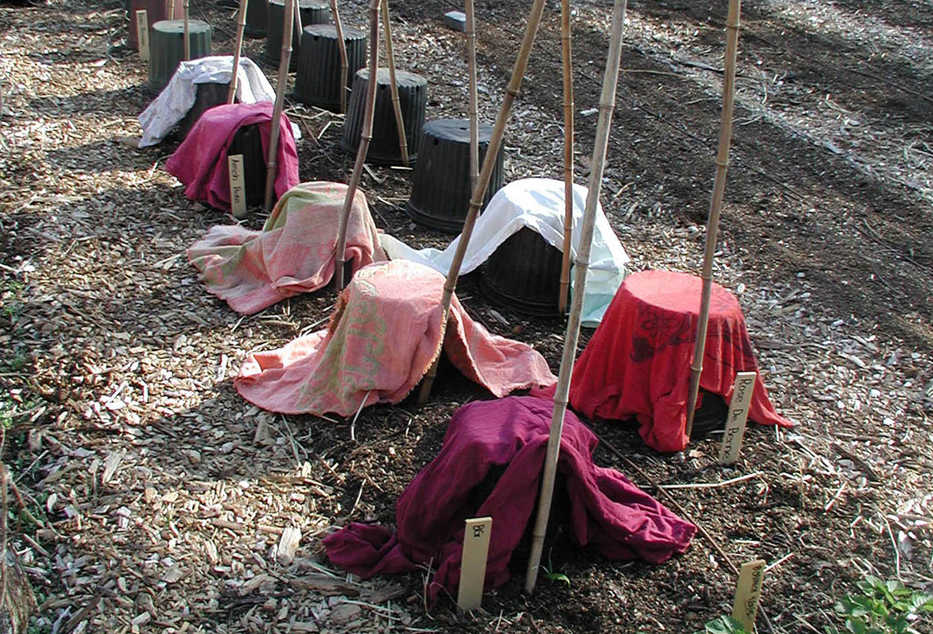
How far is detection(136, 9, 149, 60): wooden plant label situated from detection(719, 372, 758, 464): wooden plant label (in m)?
5.68

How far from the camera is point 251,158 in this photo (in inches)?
207

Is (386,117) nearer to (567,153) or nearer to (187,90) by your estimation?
(187,90)

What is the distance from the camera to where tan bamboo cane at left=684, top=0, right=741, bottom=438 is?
3072 mm

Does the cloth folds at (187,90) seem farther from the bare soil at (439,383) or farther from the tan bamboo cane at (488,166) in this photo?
the tan bamboo cane at (488,166)

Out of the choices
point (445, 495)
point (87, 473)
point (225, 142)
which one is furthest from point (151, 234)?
point (445, 495)

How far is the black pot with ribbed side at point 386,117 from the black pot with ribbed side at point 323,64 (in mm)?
744

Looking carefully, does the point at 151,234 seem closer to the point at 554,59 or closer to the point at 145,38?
the point at 145,38

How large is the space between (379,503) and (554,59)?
5.80 meters

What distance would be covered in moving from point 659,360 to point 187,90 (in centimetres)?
379

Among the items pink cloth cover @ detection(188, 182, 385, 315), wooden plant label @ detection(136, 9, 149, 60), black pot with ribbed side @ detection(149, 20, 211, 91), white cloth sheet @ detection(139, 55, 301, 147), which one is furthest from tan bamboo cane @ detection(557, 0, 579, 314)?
wooden plant label @ detection(136, 9, 149, 60)

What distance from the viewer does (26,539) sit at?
303 centimetres

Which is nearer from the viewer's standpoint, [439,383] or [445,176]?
[439,383]

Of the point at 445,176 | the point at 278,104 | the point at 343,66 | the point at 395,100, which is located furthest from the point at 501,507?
the point at 343,66

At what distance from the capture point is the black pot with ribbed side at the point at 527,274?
441 cm
